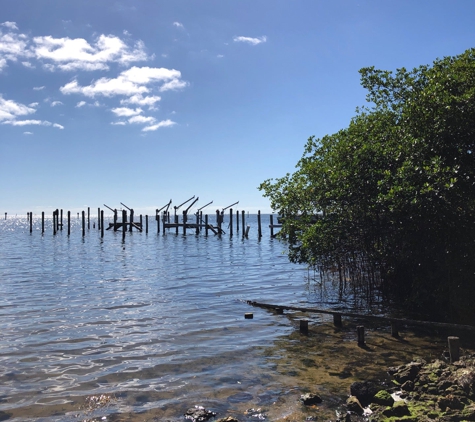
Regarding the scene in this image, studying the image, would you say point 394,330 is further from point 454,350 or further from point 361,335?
point 454,350

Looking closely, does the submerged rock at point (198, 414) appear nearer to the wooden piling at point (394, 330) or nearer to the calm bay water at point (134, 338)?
the calm bay water at point (134, 338)

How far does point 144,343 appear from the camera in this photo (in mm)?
10062

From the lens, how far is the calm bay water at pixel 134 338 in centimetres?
719

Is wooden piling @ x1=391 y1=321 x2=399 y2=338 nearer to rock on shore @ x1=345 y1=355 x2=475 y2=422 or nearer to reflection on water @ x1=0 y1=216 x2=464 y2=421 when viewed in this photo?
reflection on water @ x1=0 y1=216 x2=464 y2=421

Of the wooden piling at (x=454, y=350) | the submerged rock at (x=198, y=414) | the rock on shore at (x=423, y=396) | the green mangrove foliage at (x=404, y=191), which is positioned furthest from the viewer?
the green mangrove foliage at (x=404, y=191)

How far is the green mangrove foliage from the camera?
954cm

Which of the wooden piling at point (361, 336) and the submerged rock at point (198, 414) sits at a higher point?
the wooden piling at point (361, 336)

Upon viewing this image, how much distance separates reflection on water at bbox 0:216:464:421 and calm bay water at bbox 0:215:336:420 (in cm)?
3

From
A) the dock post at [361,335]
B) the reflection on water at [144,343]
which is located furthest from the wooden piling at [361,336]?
the reflection on water at [144,343]

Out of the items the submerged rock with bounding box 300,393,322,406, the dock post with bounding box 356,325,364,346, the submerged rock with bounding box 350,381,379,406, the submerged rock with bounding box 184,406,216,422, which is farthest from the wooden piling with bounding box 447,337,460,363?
the submerged rock with bounding box 184,406,216,422

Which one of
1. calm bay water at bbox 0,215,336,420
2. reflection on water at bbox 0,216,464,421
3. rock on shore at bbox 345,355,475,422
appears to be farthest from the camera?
calm bay water at bbox 0,215,336,420

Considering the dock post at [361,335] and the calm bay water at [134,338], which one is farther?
the dock post at [361,335]

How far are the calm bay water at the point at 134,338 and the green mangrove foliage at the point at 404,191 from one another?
3.45 m

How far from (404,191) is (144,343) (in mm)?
7184
